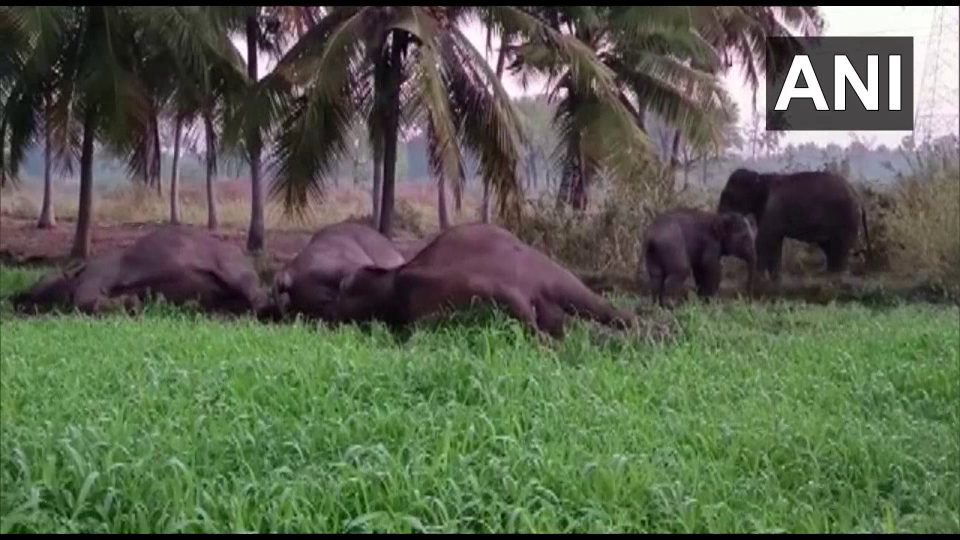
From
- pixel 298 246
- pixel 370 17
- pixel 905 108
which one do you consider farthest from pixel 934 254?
pixel 298 246

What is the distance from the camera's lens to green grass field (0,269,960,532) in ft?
12.1

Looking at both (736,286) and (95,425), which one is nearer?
(95,425)

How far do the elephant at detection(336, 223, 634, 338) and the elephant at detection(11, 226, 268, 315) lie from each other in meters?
1.35

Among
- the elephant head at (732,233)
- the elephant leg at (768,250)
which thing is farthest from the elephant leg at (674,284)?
the elephant leg at (768,250)

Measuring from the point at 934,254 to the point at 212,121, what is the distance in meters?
8.00

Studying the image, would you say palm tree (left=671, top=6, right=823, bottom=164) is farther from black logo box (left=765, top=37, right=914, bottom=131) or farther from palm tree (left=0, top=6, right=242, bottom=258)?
palm tree (left=0, top=6, right=242, bottom=258)

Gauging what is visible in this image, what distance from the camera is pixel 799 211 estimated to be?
11766 millimetres

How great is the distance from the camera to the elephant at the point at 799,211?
11742 mm

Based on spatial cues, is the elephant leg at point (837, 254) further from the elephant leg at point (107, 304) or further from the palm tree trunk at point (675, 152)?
the elephant leg at point (107, 304)

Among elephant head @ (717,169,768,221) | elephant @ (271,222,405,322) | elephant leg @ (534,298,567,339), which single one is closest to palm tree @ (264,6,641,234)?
elephant head @ (717,169,768,221)

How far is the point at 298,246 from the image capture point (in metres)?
15.4

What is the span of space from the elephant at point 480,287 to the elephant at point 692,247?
226 cm

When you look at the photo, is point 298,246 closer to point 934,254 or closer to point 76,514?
point 934,254

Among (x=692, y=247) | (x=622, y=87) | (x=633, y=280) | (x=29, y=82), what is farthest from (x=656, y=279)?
(x=29, y=82)
